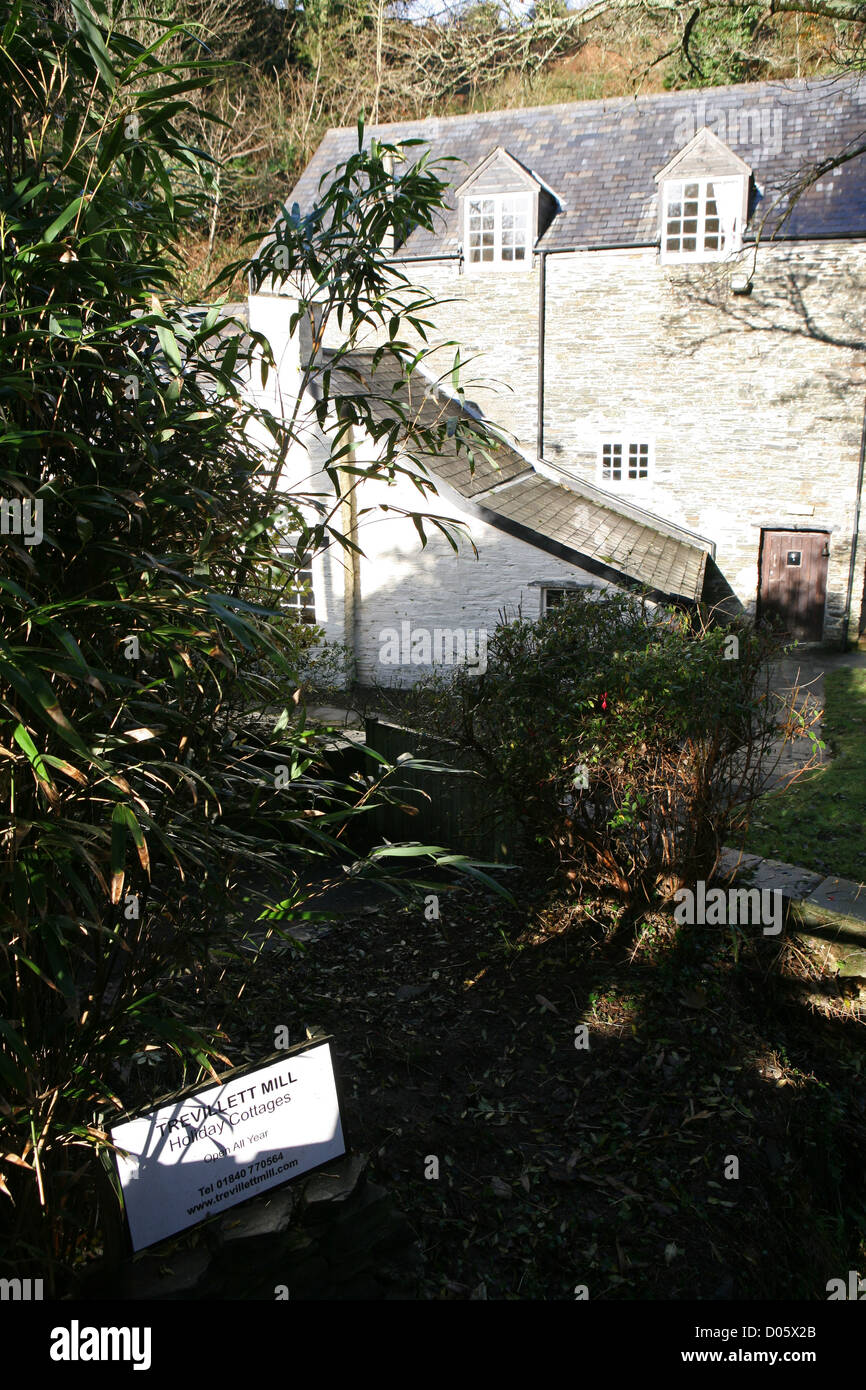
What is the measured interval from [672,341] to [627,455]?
2271 millimetres

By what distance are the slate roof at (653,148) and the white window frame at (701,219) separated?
0.88 ft

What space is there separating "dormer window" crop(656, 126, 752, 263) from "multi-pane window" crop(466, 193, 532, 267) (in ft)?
8.74

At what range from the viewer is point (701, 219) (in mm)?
18406

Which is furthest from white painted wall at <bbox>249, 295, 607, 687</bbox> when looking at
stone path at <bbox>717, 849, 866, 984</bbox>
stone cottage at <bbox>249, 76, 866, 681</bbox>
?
stone path at <bbox>717, 849, 866, 984</bbox>

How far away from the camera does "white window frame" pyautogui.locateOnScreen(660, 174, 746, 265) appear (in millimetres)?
18141

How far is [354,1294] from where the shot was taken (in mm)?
4062

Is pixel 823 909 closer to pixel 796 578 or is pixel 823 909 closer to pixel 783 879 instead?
pixel 783 879

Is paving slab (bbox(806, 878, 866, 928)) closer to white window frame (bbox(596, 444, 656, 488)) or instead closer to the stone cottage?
the stone cottage

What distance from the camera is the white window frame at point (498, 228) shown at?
63.9 feet

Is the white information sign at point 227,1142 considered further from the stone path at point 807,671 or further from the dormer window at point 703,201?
the dormer window at point 703,201

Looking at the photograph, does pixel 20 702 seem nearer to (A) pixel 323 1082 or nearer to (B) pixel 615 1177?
(A) pixel 323 1082

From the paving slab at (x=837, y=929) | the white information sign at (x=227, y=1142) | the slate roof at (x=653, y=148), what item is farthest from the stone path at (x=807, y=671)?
the white information sign at (x=227, y=1142)
